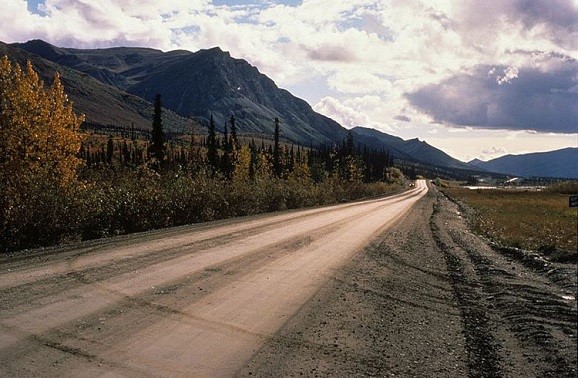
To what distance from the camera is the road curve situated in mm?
5375

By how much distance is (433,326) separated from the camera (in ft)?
23.3

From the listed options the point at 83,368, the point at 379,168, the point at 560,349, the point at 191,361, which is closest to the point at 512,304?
the point at 560,349

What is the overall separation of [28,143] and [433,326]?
25069mm

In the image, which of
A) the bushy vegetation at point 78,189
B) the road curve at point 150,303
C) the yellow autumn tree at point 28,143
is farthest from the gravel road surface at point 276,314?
the yellow autumn tree at point 28,143

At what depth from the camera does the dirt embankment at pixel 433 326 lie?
5410 mm

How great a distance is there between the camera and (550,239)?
14312 millimetres

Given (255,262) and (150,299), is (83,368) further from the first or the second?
(255,262)

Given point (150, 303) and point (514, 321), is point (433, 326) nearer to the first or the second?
point (514, 321)

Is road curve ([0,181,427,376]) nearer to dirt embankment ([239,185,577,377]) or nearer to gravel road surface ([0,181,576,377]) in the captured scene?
gravel road surface ([0,181,576,377])

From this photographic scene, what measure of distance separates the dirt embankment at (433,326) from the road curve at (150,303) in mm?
466

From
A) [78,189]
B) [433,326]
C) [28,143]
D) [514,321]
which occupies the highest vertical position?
[28,143]

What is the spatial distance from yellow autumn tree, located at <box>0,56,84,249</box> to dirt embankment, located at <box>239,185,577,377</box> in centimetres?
1010

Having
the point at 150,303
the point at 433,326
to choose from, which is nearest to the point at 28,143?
the point at 150,303

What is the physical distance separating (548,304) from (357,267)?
4783 mm
